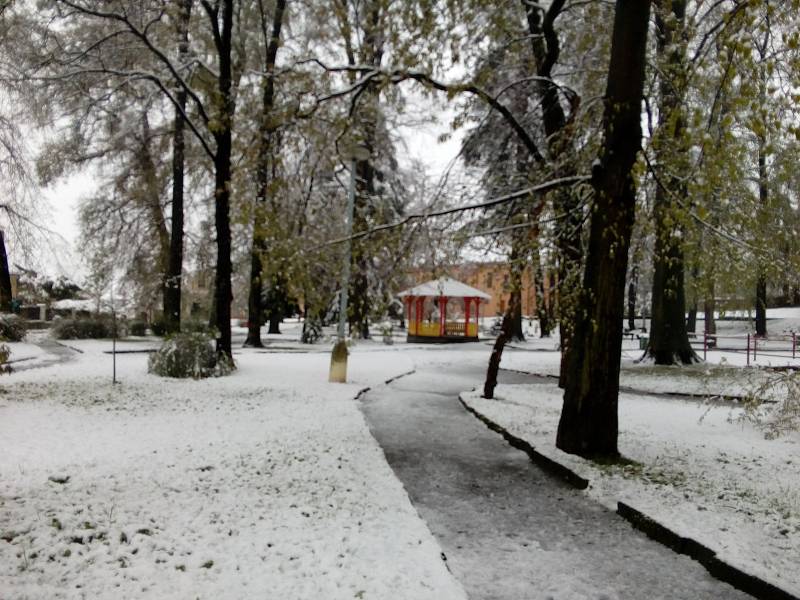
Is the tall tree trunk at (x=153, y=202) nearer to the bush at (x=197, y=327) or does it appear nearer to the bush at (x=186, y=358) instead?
the bush at (x=197, y=327)

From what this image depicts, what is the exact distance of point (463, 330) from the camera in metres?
37.2

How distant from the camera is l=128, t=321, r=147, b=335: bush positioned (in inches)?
1147

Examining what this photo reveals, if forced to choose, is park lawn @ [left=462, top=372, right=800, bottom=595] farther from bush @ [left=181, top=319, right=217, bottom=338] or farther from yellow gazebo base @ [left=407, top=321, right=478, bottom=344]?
yellow gazebo base @ [left=407, top=321, right=478, bottom=344]

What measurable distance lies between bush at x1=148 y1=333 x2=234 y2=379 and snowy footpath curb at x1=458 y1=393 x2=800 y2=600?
9.68 m

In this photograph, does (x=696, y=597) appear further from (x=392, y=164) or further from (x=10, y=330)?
(x=392, y=164)

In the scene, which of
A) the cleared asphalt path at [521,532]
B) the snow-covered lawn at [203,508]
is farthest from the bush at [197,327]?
the cleared asphalt path at [521,532]

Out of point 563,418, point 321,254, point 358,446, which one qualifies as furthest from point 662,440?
point 321,254

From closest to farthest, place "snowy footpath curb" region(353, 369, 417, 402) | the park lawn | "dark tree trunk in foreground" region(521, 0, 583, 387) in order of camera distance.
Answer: the park lawn → "dark tree trunk in foreground" region(521, 0, 583, 387) → "snowy footpath curb" region(353, 369, 417, 402)

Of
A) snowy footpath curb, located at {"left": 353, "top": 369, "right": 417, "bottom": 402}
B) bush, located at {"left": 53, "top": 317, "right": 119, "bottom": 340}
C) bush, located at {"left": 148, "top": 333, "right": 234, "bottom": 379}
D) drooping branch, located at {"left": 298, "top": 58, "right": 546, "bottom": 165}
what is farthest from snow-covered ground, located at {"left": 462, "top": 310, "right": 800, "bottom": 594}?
A: bush, located at {"left": 53, "top": 317, "right": 119, "bottom": 340}

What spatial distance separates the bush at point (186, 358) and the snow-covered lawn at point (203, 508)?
4017mm

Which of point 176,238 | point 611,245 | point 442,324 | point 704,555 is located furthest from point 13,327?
point 704,555

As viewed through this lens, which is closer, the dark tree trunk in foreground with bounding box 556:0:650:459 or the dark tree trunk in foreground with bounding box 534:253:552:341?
the dark tree trunk in foreground with bounding box 556:0:650:459

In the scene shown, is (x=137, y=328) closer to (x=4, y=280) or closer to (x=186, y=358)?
(x=4, y=280)

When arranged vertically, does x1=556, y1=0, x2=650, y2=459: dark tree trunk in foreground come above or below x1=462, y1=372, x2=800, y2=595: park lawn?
above
